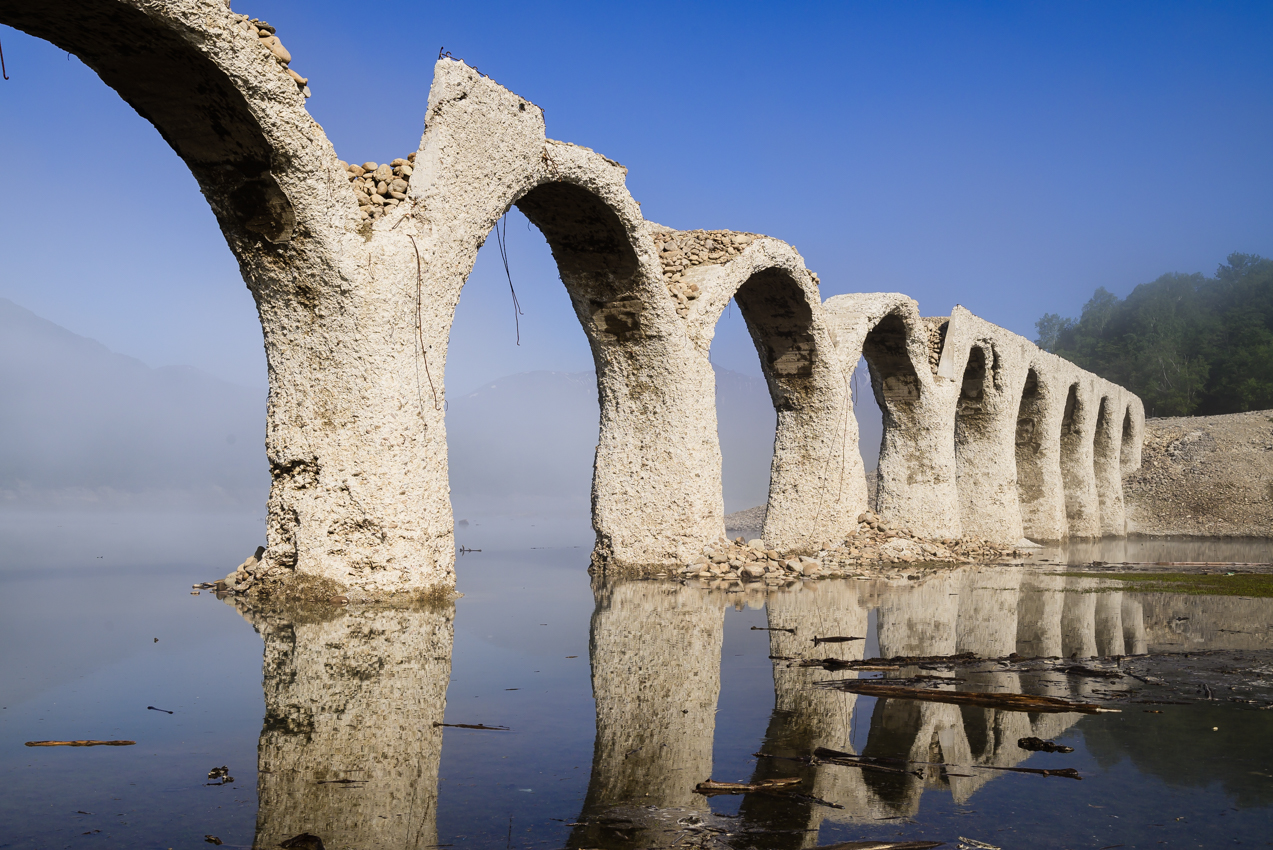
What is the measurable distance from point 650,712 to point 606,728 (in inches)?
11.4

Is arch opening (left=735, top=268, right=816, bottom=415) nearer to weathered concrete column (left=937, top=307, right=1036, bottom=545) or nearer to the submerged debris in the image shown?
weathered concrete column (left=937, top=307, right=1036, bottom=545)

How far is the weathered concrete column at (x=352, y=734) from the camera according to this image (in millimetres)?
2334

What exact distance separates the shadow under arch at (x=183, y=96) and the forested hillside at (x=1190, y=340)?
174 ft

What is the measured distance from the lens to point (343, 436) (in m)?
6.55

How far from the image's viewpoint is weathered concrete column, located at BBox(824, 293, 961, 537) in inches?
580

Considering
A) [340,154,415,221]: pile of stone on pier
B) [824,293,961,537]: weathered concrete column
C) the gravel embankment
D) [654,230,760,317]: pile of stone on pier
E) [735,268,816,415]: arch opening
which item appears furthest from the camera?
the gravel embankment

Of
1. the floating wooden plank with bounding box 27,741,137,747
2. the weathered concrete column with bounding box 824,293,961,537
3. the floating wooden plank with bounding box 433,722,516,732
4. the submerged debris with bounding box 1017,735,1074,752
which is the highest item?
the weathered concrete column with bounding box 824,293,961,537

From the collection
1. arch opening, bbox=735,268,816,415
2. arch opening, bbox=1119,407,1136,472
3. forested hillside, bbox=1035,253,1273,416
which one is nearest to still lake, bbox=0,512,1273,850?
arch opening, bbox=735,268,816,415

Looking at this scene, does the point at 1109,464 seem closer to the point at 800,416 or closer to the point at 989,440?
the point at 989,440

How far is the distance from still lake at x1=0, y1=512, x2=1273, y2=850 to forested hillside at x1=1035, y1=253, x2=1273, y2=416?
2025 inches

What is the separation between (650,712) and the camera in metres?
3.60

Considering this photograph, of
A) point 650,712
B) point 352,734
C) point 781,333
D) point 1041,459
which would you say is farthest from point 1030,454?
point 352,734

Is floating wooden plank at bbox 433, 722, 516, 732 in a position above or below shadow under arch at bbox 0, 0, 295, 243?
below

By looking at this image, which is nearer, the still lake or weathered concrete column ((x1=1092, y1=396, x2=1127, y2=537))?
the still lake
